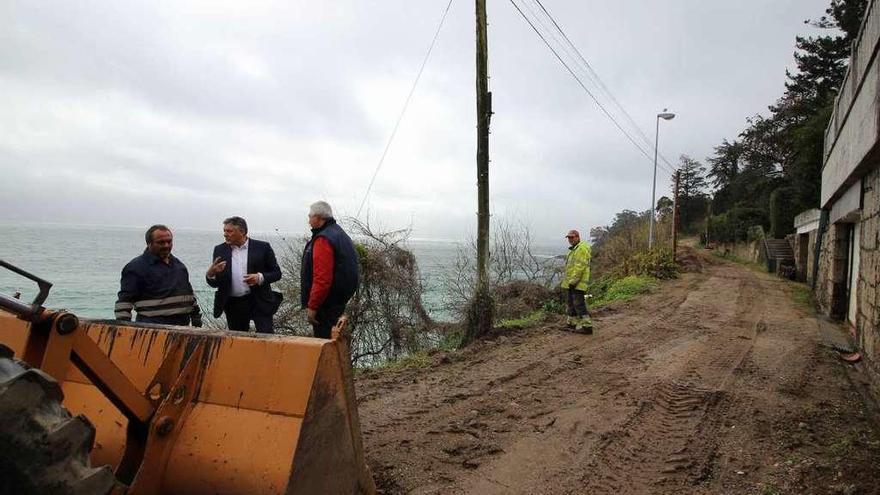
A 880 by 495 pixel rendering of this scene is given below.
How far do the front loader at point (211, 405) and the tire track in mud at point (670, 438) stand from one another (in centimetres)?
206

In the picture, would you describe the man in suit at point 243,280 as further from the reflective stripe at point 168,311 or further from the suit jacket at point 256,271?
the reflective stripe at point 168,311

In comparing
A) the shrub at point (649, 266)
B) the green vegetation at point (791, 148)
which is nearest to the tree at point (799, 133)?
the green vegetation at point (791, 148)

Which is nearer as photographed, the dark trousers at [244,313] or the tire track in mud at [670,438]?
the tire track in mud at [670,438]

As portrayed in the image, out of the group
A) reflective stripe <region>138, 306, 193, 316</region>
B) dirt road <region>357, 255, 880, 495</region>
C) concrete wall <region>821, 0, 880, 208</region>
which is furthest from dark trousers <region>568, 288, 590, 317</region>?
reflective stripe <region>138, 306, 193, 316</region>

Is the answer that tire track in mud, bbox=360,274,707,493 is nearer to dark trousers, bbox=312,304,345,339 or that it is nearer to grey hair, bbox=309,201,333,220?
dark trousers, bbox=312,304,345,339

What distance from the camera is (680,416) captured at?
5.24 metres

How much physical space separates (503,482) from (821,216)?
54.7ft

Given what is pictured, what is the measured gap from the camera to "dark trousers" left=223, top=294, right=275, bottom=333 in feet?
17.3

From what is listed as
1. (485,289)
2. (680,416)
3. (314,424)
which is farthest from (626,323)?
(314,424)

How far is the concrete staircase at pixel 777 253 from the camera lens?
81.4 feet

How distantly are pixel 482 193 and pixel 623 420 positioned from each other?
4.98 m

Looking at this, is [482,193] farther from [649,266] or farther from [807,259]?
[807,259]

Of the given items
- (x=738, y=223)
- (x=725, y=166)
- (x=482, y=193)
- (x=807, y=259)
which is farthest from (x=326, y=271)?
(x=725, y=166)

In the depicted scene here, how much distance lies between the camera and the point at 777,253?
26188 millimetres
